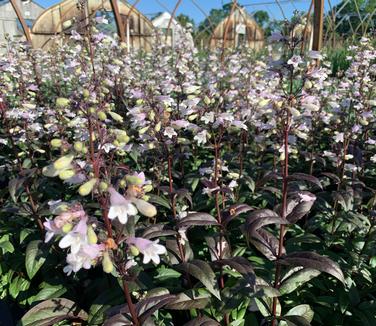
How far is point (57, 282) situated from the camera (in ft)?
10.6

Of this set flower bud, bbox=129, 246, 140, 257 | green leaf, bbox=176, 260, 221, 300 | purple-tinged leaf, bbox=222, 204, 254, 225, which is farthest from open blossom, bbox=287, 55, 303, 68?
flower bud, bbox=129, 246, 140, 257

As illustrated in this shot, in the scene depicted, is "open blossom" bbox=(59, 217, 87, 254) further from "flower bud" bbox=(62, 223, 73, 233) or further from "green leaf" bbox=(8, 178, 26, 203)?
"green leaf" bbox=(8, 178, 26, 203)

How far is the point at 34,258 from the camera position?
3086 millimetres

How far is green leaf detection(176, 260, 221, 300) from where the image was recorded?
8.25 feet

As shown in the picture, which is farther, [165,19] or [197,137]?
[165,19]

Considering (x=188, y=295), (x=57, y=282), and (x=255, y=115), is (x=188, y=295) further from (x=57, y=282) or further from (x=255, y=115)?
(x=255, y=115)

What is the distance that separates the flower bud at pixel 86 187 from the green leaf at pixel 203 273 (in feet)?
3.98

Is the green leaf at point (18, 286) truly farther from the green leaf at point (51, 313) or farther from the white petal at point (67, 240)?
the white petal at point (67, 240)

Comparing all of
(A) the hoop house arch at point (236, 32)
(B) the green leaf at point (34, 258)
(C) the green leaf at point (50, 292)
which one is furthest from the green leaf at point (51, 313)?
(A) the hoop house arch at point (236, 32)

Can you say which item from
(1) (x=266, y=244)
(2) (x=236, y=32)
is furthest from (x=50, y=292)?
(2) (x=236, y=32)

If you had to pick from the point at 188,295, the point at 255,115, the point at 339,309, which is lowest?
the point at 339,309

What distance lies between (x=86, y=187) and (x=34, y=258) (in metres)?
1.77

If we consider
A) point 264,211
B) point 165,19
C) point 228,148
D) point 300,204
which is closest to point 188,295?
point 264,211

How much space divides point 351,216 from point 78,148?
2922 mm
